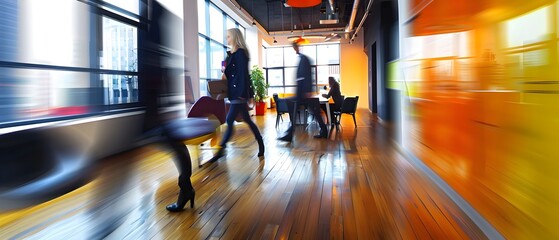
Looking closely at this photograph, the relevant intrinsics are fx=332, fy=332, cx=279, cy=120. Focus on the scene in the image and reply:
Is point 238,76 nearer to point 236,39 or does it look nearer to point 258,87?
point 236,39

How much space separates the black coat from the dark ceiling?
627 centimetres

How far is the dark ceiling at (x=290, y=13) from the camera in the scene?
10.6m

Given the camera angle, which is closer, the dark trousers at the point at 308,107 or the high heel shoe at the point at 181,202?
the high heel shoe at the point at 181,202

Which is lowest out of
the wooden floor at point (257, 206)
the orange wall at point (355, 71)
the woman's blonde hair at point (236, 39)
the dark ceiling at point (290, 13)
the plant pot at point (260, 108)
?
the wooden floor at point (257, 206)

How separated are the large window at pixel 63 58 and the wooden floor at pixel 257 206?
73cm

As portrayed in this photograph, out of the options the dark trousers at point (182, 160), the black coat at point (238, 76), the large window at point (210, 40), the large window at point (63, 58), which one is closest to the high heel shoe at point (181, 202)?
the dark trousers at point (182, 160)

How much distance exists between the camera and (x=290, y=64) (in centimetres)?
1628

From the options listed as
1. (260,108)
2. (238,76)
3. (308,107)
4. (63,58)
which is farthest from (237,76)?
(260,108)

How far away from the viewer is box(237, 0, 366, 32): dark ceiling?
10.6 metres

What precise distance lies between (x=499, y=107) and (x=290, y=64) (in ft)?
48.2

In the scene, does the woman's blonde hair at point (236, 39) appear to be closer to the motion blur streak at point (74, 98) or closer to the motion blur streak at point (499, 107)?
the motion blur streak at point (74, 98)

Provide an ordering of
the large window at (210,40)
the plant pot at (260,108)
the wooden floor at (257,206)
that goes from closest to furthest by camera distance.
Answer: the wooden floor at (257,206) → the large window at (210,40) → the plant pot at (260,108)

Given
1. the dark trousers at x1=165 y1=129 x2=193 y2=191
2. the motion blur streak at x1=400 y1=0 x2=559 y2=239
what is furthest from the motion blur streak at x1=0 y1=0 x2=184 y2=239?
the motion blur streak at x1=400 y1=0 x2=559 y2=239

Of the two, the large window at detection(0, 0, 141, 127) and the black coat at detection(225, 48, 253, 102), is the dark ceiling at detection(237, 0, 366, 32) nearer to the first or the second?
the large window at detection(0, 0, 141, 127)
